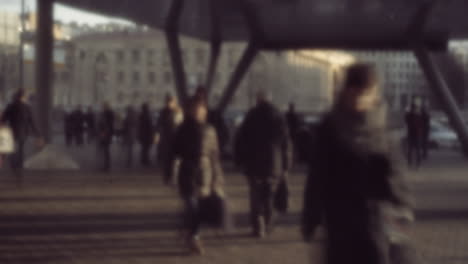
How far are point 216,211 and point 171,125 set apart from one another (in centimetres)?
578

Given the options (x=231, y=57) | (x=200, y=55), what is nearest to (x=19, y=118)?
(x=200, y=55)

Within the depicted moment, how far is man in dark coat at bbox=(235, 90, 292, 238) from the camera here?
11094 millimetres

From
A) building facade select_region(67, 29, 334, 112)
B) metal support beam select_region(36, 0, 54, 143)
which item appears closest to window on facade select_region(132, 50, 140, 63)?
building facade select_region(67, 29, 334, 112)

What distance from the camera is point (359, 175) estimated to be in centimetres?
519

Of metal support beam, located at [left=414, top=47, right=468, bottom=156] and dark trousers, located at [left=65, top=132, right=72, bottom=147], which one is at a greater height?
metal support beam, located at [left=414, top=47, right=468, bottom=156]

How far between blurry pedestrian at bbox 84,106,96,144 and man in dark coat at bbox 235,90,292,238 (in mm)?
29648

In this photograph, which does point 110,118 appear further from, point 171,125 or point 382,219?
point 382,219

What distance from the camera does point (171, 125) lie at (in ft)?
49.6

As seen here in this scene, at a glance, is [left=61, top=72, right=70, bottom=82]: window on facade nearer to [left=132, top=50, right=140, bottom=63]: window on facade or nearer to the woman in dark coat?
[left=132, top=50, right=140, bottom=63]: window on facade

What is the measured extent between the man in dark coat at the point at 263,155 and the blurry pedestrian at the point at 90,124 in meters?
29.6

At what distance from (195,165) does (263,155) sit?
1.70 m

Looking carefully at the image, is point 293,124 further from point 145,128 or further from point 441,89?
point 441,89

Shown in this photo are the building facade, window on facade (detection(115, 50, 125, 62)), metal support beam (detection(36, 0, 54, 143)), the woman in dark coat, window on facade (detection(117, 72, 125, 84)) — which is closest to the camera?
the woman in dark coat

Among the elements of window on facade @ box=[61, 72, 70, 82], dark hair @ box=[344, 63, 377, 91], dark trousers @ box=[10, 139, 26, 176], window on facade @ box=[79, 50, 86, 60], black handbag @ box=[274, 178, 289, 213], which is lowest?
window on facade @ box=[61, 72, 70, 82]
